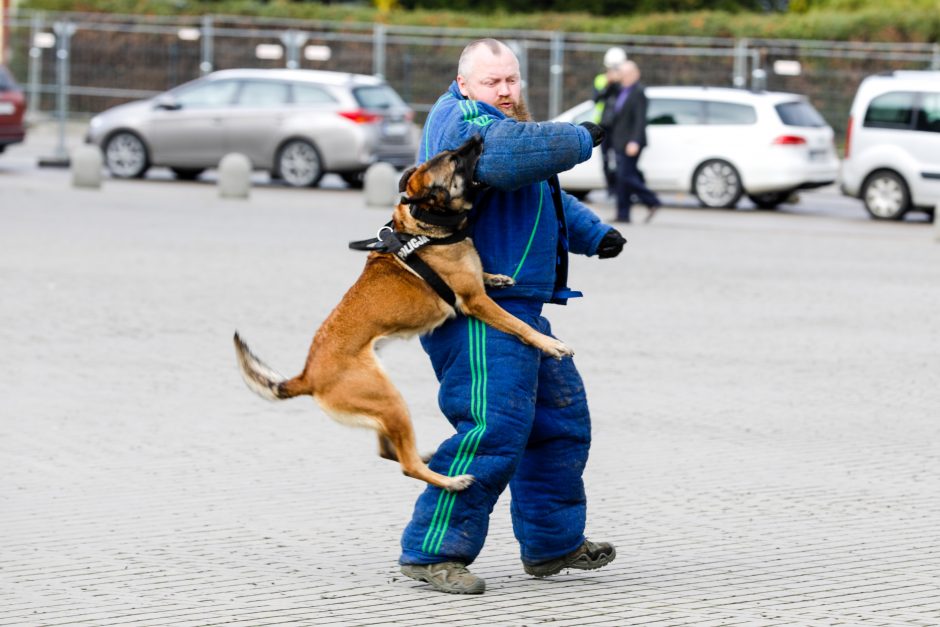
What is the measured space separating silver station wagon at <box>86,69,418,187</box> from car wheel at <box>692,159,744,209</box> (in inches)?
180

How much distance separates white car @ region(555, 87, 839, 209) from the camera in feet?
75.3

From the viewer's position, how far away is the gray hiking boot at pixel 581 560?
18.8 ft

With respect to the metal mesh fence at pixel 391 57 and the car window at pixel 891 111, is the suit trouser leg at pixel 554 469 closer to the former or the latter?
the car window at pixel 891 111

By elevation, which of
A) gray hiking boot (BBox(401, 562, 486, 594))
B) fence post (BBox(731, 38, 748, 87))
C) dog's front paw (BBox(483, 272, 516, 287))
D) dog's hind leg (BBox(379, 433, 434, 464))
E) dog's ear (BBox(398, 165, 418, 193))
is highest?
fence post (BBox(731, 38, 748, 87))

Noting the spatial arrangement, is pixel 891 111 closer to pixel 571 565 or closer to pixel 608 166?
pixel 608 166

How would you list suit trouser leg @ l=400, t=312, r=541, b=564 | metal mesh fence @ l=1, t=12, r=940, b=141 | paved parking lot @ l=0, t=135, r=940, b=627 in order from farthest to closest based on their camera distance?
1. metal mesh fence @ l=1, t=12, r=940, b=141
2. paved parking lot @ l=0, t=135, r=940, b=627
3. suit trouser leg @ l=400, t=312, r=541, b=564

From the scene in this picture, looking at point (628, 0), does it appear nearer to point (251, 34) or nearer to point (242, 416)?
point (251, 34)

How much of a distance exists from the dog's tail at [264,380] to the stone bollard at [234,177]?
16582 mm

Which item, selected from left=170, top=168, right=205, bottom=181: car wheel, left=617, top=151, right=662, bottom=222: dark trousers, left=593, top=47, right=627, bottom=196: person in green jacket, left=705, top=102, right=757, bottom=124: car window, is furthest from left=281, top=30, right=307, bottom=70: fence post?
left=617, top=151, right=662, bottom=222: dark trousers

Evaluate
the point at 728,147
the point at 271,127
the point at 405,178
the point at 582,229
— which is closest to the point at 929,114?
the point at 728,147

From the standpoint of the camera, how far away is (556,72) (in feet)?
105

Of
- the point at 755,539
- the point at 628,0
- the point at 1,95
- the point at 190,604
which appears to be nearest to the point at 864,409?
the point at 755,539

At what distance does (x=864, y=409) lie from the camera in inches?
357

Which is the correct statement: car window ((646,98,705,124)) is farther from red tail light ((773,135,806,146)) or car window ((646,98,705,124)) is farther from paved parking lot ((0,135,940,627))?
paved parking lot ((0,135,940,627))
